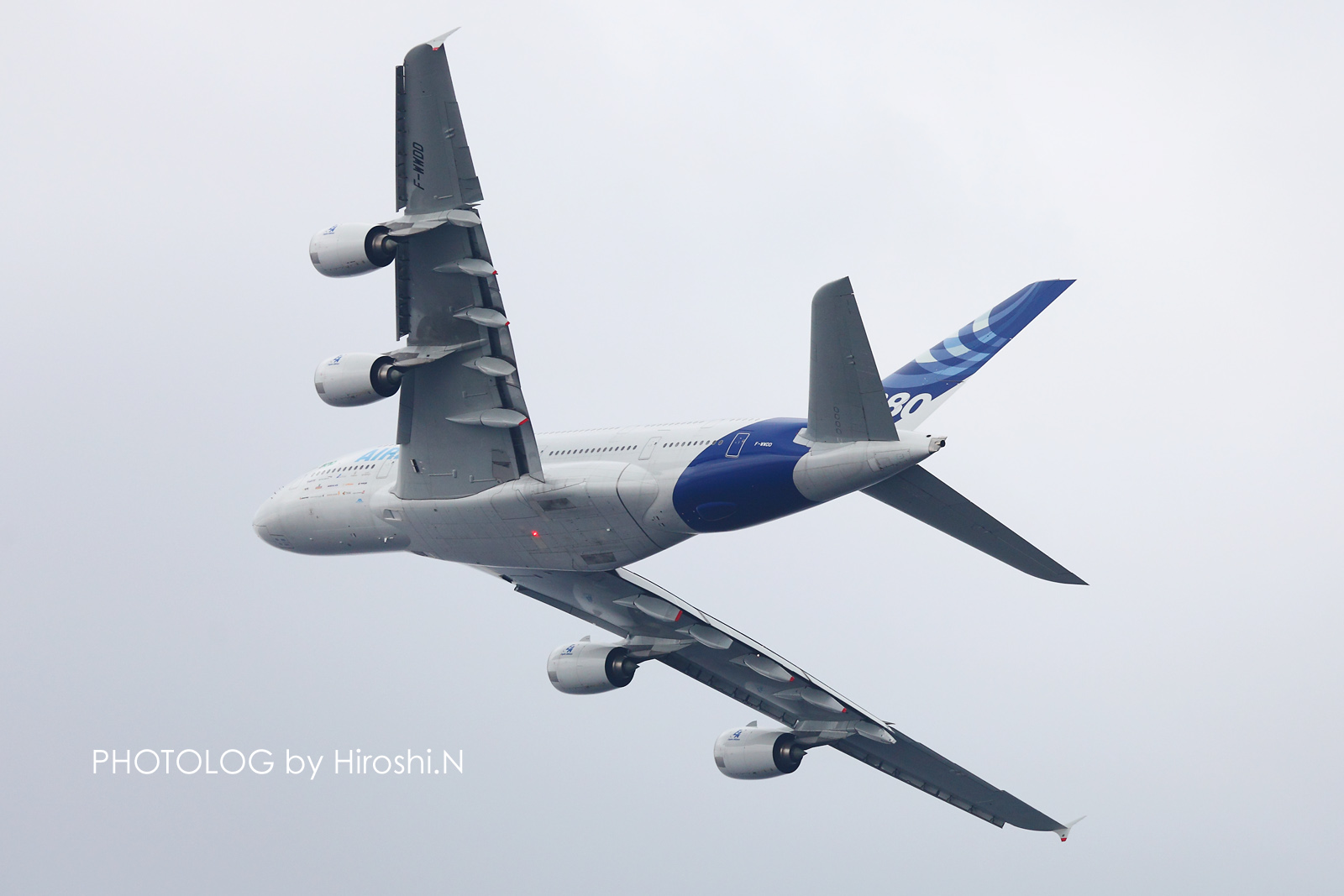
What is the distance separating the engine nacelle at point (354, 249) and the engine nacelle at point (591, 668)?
39.6ft

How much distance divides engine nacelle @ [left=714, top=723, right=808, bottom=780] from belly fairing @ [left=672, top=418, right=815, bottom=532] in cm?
1055

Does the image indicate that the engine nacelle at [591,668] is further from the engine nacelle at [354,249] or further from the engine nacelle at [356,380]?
the engine nacelle at [354,249]

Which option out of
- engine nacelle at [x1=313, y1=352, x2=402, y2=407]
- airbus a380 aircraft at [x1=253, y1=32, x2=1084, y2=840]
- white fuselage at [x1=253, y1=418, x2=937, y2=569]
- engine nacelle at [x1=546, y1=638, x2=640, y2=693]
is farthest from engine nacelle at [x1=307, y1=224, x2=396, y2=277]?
engine nacelle at [x1=546, y1=638, x2=640, y2=693]

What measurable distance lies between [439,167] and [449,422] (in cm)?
613

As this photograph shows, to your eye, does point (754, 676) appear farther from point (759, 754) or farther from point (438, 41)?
point (438, 41)

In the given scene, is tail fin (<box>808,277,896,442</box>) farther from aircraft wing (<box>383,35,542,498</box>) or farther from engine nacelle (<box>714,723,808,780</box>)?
engine nacelle (<box>714,723,808,780</box>)

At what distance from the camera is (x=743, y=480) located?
2872cm

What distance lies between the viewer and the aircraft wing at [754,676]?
118ft

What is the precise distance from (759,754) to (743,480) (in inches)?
476

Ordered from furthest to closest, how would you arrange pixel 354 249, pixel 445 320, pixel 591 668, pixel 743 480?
pixel 591 668 → pixel 445 320 → pixel 743 480 → pixel 354 249

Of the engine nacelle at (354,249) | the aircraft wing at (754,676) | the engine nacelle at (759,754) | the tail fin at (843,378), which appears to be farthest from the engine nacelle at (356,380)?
the engine nacelle at (759,754)

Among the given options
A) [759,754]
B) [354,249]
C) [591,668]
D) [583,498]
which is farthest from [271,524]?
[759,754]

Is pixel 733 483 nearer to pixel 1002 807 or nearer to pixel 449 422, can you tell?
pixel 449 422

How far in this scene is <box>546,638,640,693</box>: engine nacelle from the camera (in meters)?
36.0
